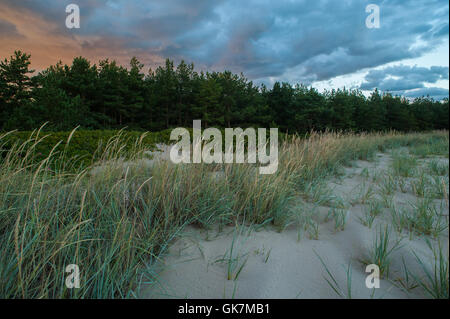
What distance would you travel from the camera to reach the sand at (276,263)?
4.21 ft

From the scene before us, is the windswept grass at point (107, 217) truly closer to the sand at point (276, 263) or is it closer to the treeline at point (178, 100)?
the sand at point (276, 263)

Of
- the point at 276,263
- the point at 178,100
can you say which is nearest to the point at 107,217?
the point at 276,263

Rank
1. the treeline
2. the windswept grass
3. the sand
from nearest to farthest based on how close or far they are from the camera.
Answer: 1. the windswept grass
2. the sand
3. the treeline

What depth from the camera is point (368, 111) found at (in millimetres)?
Answer: 31531

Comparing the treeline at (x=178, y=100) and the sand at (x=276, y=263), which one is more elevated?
the treeline at (x=178, y=100)

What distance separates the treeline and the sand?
17257mm

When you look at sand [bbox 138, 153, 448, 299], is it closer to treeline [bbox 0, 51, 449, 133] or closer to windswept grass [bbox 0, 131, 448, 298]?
windswept grass [bbox 0, 131, 448, 298]

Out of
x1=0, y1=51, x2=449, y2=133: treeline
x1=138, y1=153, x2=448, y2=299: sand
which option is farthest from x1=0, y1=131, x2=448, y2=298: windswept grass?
x1=0, y1=51, x2=449, y2=133: treeline

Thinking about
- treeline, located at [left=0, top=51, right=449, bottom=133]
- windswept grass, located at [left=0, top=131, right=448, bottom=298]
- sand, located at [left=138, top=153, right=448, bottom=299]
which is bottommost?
sand, located at [left=138, top=153, right=448, bottom=299]

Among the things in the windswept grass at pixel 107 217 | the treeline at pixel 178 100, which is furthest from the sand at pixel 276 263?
the treeline at pixel 178 100

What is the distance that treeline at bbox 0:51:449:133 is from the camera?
16.6 metres

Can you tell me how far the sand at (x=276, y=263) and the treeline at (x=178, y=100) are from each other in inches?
679

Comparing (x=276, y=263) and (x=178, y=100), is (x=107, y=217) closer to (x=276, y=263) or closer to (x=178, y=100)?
(x=276, y=263)

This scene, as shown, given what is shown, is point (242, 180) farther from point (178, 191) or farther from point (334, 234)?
point (334, 234)
